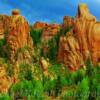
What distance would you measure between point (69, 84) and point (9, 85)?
32.7 feet

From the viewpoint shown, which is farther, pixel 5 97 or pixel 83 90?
pixel 83 90

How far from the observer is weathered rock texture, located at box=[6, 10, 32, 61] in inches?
4099

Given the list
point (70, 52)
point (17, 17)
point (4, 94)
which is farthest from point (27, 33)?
point (4, 94)

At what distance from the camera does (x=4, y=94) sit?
299 ft

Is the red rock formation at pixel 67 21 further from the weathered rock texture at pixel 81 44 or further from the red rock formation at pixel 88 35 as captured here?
the weathered rock texture at pixel 81 44

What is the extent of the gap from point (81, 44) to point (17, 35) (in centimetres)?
1168

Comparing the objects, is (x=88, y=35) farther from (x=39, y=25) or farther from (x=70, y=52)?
(x=39, y=25)

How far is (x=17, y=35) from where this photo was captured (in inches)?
4178

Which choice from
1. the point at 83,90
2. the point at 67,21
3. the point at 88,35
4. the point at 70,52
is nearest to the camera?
the point at 83,90

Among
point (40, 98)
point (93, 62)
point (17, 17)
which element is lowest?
point (40, 98)

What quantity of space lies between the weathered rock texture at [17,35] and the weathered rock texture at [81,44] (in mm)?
6860

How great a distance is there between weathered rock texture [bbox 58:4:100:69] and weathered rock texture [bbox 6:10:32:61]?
22.5ft

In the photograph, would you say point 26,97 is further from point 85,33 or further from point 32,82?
point 85,33

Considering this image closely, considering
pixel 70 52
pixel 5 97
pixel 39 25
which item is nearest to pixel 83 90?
pixel 5 97
